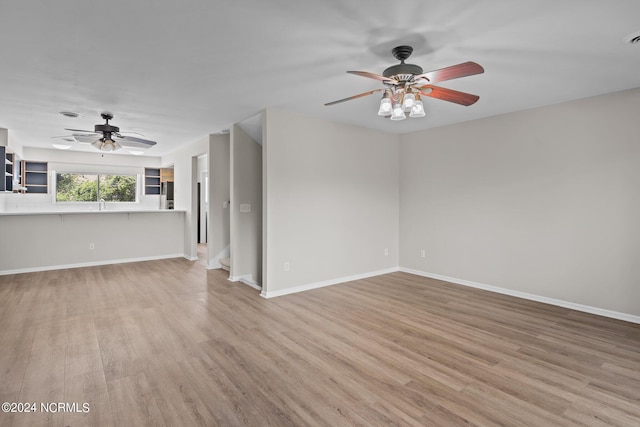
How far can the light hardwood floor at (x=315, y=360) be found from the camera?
205cm

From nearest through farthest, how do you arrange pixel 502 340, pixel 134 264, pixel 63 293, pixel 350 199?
pixel 502 340 < pixel 63 293 < pixel 350 199 < pixel 134 264

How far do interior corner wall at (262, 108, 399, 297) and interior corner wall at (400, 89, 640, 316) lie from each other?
66cm

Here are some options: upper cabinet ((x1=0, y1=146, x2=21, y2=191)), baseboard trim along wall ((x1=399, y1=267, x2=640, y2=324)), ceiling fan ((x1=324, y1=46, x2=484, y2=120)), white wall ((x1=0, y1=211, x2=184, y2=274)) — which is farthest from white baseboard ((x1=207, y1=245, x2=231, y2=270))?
ceiling fan ((x1=324, y1=46, x2=484, y2=120))

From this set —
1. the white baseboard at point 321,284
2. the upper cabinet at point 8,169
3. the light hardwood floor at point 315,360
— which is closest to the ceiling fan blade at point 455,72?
the light hardwood floor at point 315,360

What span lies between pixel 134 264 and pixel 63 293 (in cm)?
204

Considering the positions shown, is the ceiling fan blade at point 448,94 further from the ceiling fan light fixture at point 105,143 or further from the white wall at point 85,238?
the white wall at point 85,238

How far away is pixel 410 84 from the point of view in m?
2.56

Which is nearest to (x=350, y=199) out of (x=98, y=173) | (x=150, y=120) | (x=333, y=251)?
(x=333, y=251)

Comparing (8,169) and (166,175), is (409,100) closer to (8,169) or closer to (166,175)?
(8,169)

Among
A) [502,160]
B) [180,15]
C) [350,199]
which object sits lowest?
[350,199]

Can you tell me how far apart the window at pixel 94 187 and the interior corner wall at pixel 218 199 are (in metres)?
4.07

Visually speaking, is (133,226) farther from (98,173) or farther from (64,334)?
(64,334)

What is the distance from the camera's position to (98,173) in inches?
324

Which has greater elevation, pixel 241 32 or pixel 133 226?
pixel 241 32
